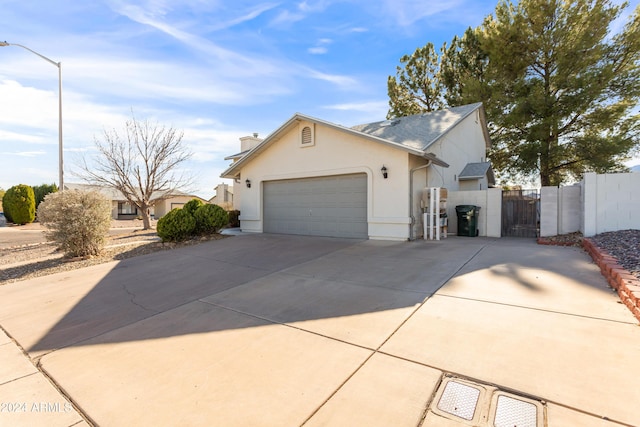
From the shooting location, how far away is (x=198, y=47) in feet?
30.9

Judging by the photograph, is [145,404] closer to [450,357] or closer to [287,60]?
[450,357]

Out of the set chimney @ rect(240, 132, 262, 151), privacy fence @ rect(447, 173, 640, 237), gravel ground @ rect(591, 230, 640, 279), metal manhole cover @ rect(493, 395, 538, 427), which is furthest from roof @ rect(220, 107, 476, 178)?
metal manhole cover @ rect(493, 395, 538, 427)

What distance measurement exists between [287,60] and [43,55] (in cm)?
1017

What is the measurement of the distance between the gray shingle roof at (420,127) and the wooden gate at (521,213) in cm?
339

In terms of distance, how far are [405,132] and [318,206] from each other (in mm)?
4566

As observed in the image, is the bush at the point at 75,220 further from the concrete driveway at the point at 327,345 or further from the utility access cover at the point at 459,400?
the utility access cover at the point at 459,400

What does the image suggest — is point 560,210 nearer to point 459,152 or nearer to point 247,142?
point 459,152

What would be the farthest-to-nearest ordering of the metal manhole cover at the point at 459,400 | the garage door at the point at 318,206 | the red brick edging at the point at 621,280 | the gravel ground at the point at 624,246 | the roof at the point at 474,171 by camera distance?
the roof at the point at 474,171 < the garage door at the point at 318,206 < the gravel ground at the point at 624,246 < the red brick edging at the point at 621,280 < the metal manhole cover at the point at 459,400

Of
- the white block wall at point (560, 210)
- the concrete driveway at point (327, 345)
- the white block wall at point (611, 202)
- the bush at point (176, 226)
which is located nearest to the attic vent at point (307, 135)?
the bush at point (176, 226)

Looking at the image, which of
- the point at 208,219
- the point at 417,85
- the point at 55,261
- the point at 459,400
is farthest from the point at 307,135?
the point at 417,85

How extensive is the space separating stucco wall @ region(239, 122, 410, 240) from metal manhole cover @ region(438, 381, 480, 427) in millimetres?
7109

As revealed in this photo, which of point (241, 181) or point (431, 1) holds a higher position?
point (431, 1)

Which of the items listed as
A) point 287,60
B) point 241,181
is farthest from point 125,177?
point 287,60

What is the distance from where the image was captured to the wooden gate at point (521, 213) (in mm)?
10297
